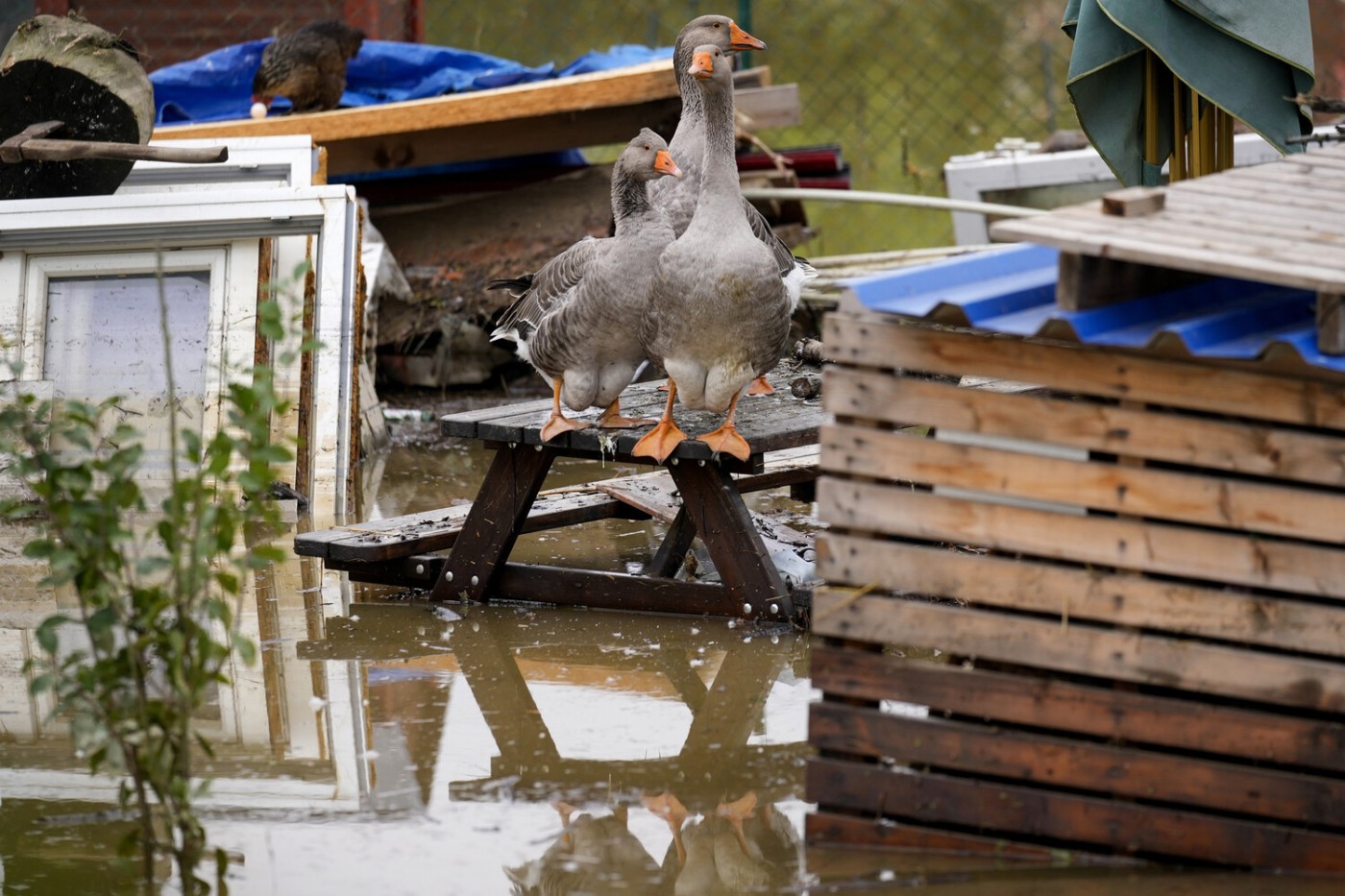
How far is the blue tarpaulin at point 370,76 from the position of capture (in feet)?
31.3

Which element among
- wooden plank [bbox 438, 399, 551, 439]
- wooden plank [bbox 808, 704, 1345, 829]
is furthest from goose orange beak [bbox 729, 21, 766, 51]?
wooden plank [bbox 808, 704, 1345, 829]

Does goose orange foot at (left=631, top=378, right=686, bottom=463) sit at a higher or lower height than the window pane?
lower

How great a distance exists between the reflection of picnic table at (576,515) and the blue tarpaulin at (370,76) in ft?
15.3

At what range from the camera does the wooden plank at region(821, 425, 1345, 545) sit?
2.92 metres

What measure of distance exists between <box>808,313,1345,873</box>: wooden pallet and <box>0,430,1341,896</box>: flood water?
0.41 ft

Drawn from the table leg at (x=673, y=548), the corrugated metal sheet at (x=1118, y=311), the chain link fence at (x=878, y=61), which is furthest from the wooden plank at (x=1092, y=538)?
the chain link fence at (x=878, y=61)

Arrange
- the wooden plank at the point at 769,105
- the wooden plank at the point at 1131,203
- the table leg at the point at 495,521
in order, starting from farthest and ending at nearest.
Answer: the wooden plank at the point at 769,105, the table leg at the point at 495,521, the wooden plank at the point at 1131,203

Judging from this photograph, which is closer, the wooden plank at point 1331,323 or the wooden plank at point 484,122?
the wooden plank at point 1331,323

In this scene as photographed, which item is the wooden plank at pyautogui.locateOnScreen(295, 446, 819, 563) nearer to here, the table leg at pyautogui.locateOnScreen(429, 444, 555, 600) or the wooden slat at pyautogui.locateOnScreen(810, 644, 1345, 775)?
the table leg at pyautogui.locateOnScreen(429, 444, 555, 600)

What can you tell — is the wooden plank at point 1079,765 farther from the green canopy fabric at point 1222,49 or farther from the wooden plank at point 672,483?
the green canopy fabric at point 1222,49

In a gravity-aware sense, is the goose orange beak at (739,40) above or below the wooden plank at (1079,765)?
above

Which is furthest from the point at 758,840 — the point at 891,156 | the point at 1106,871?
the point at 891,156

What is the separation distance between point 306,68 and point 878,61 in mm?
7316

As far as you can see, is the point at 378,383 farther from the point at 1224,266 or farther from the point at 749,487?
the point at 1224,266
